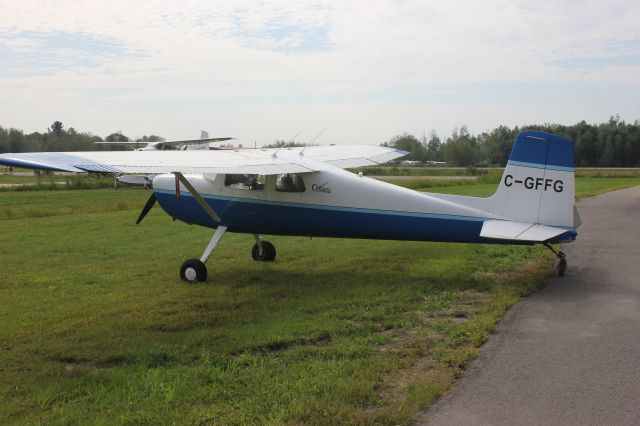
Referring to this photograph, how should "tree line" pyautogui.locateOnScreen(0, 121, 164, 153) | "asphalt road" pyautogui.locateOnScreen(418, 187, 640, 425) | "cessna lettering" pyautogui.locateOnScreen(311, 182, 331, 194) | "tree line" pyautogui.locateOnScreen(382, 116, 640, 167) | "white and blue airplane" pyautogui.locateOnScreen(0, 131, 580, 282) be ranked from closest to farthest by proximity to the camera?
"asphalt road" pyautogui.locateOnScreen(418, 187, 640, 425) → "white and blue airplane" pyautogui.locateOnScreen(0, 131, 580, 282) → "cessna lettering" pyautogui.locateOnScreen(311, 182, 331, 194) → "tree line" pyautogui.locateOnScreen(0, 121, 164, 153) → "tree line" pyautogui.locateOnScreen(382, 116, 640, 167)

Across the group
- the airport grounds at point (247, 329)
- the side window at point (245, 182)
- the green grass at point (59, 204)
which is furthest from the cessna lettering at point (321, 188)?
the green grass at point (59, 204)

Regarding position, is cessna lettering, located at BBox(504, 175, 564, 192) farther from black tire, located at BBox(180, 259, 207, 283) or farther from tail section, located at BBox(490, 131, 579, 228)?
black tire, located at BBox(180, 259, 207, 283)

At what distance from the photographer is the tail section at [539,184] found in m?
8.40

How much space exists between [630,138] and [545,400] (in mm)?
97499

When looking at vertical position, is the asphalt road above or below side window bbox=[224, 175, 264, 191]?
below

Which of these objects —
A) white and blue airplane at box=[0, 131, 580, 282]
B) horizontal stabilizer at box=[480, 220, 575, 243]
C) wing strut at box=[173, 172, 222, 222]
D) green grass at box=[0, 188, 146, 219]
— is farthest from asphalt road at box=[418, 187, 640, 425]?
green grass at box=[0, 188, 146, 219]

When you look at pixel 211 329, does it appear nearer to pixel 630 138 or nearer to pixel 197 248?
pixel 197 248

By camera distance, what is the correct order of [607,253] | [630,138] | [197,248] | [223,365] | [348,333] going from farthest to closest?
[630,138]
[197,248]
[607,253]
[348,333]
[223,365]

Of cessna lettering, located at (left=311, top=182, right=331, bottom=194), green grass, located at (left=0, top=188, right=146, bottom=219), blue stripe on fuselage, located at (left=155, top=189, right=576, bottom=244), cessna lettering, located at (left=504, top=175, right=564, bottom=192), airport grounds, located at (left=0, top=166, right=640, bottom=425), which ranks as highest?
cessna lettering, located at (left=504, top=175, right=564, bottom=192)

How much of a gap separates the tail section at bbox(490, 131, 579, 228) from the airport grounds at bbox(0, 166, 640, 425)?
1.04 meters

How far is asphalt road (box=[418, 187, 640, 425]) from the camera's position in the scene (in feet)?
13.9

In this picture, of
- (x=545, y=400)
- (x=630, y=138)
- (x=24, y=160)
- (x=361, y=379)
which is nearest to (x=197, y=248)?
(x=24, y=160)

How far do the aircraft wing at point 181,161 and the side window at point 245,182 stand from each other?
327 millimetres

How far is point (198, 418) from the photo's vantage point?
4.25 metres
